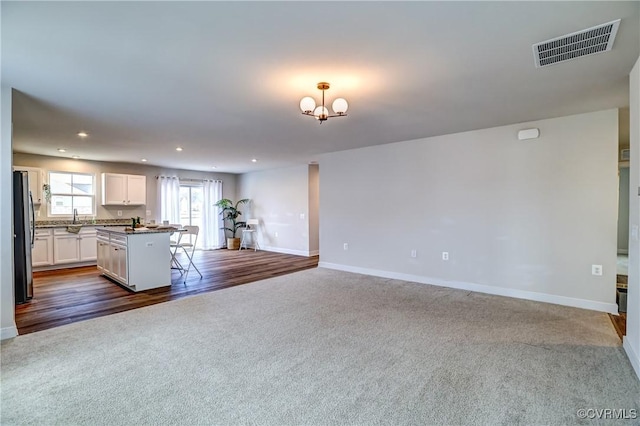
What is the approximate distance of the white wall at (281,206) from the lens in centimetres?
826

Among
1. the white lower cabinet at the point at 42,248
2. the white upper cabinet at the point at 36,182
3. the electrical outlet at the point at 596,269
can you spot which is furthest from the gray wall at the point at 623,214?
the white upper cabinet at the point at 36,182

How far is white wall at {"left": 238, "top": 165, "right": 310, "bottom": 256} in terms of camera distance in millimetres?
8258

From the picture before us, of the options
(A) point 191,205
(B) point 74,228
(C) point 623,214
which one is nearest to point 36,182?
(B) point 74,228

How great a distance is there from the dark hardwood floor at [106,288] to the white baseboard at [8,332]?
0.13 metres

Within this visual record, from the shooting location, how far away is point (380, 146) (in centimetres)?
567

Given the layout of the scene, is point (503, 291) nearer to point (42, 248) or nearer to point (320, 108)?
point (320, 108)

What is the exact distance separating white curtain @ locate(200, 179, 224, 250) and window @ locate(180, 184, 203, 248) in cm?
15

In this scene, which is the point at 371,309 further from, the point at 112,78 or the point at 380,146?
the point at 112,78

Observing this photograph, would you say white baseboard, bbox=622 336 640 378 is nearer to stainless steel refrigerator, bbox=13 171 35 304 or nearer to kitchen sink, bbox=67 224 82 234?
stainless steel refrigerator, bbox=13 171 35 304

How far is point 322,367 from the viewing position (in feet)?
7.97

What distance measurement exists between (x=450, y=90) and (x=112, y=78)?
123 inches

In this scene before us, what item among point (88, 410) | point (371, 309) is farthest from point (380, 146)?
point (88, 410)

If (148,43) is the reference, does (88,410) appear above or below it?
below

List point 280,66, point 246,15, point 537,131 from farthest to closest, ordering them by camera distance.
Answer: point 537,131
point 280,66
point 246,15
